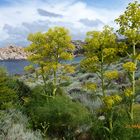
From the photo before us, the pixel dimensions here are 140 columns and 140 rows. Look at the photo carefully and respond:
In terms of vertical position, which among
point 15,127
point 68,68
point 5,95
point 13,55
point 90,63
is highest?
point 90,63

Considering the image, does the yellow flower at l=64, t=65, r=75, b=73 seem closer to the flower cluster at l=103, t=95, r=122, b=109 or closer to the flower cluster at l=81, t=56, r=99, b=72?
the flower cluster at l=81, t=56, r=99, b=72

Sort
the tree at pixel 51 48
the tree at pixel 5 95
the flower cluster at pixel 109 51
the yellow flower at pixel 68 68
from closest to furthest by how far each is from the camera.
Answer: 1. the flower cluster at pixel 109 51
2. the tree at pixel 5 95
3. the tree at pixel 51 48
4. the yellow flower at pixel 68 68

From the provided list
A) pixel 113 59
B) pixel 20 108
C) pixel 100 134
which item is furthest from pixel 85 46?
pixel 20 108

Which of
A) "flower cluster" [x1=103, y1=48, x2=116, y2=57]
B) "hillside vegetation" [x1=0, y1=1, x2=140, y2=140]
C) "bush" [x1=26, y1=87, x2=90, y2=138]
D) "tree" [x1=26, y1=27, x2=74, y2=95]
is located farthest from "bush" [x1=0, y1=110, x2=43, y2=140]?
"flower cluster" [x1=103, y1=48, x2=116, y2=57]

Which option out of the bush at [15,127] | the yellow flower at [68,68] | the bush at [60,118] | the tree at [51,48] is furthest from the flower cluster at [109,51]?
the yellow flower at [68,68]

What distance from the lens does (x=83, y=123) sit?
17688 mm

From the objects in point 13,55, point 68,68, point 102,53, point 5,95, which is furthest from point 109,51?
point 13,55

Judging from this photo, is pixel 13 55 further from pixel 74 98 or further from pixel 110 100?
pixel 110 100

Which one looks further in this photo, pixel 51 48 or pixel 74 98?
pixel 74 98

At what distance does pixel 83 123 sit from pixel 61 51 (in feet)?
13.0

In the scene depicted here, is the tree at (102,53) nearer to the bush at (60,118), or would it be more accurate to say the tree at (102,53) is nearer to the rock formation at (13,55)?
the bush at (60,118)

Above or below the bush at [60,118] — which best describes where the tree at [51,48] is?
above

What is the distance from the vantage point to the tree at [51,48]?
20.2 meters

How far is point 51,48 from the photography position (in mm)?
20266
